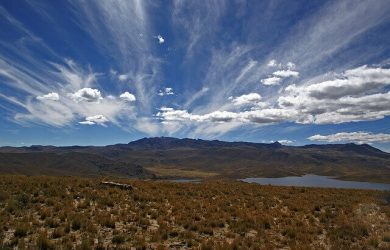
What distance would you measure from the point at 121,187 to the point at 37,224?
12428 millimetres

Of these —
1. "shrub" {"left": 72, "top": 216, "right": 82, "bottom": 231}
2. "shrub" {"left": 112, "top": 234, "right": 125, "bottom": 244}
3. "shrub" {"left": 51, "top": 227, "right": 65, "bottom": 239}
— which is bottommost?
"shrub" {"left": 112, "top": 234, "right": 125, "bottom": 244}

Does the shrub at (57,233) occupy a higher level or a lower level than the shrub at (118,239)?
higher

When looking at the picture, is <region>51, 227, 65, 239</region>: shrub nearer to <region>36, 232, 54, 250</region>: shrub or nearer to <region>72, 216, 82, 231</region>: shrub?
<region>72, 216, 82, 231</region>: shrub

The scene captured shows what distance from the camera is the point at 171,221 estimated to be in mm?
18172

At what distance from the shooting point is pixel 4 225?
14.3 meters

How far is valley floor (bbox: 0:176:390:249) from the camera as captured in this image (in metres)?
13.9

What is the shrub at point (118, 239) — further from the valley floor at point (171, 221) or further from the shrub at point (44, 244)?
the shrub at point (44, 244)

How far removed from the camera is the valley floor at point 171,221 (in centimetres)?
1387

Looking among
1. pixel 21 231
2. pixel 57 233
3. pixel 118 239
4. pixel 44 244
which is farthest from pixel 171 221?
pixel 21 231

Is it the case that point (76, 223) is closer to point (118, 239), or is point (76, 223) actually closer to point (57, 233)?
point (57, 233)

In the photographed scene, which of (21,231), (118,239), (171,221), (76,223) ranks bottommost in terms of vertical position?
(118,239)

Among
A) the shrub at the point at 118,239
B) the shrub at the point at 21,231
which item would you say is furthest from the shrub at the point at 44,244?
the shrub at the point at 118,239

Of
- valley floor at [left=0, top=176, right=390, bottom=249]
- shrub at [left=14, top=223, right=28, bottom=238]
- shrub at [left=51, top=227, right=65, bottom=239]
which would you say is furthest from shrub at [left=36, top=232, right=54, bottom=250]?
shrub at [left=14, top=223, right=28, bottom=238]

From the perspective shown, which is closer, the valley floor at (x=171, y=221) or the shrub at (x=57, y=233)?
the shrub at (x=57, y=233)
